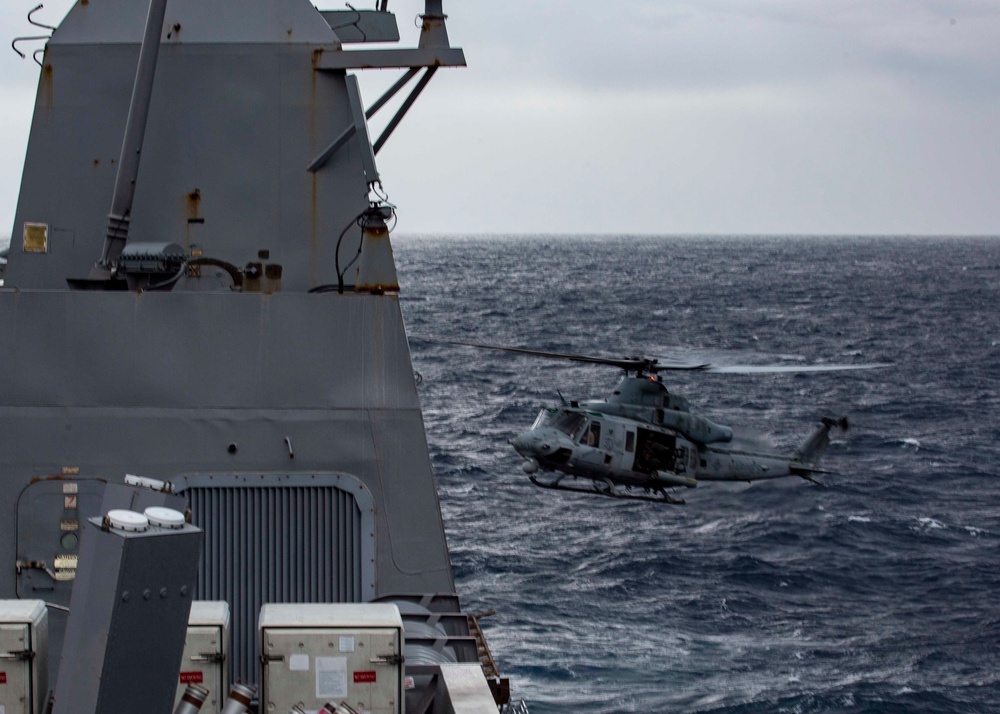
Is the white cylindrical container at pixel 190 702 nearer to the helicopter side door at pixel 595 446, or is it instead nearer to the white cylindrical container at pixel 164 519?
the white cylindrical container at pixel 164 519

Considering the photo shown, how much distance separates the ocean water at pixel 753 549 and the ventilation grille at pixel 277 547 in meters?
10.8

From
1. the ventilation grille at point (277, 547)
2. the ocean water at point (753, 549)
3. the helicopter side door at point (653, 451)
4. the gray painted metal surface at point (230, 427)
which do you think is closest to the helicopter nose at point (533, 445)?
the helicopter side door at point (653, 451)

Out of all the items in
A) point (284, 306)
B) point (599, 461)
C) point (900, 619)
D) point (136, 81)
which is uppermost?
point (136, 81)

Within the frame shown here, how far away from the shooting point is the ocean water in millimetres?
20156

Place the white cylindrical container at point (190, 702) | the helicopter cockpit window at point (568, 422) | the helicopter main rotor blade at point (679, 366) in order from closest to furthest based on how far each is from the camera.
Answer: the white cylindrical container at point (190, 702) < the helicopter main rotor blade at point (679, 366) < the helicopter cockpit window at point (568, 422)

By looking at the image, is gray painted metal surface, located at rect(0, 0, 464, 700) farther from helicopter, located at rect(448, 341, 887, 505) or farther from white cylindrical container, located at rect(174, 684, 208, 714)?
helicopter, located at rect(448, 341, 887, 505)

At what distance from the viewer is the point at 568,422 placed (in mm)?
20203

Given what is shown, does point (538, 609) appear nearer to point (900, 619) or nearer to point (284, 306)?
point (900, 619)

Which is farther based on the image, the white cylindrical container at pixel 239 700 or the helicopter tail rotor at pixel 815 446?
the helicopter tail rotor at pixel 815 446

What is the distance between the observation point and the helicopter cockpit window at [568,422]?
20.1m

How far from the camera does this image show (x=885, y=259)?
174625 millimetres

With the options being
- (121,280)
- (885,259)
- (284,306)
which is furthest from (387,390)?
(885,259)

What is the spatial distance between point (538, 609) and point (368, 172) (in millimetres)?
15680

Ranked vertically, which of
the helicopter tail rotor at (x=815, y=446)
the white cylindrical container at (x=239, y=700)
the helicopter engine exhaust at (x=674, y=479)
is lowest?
the helicopter engine exhaust at (x=674, y=479)
